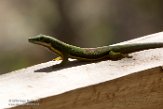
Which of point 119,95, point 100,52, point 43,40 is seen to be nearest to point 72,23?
point 43,40

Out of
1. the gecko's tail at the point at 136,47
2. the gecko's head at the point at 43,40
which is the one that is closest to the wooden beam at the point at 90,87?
the gecko's tail at the point at 136,47

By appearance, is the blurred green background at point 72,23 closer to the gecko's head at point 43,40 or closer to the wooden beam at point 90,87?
the gecko's head at point 43,40

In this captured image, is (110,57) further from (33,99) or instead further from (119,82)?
(33,99)

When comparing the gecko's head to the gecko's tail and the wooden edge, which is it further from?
the wooden edge

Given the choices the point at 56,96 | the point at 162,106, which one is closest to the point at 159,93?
the point at 162,106

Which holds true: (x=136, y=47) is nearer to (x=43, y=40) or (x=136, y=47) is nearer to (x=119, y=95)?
(x=119, y=95)

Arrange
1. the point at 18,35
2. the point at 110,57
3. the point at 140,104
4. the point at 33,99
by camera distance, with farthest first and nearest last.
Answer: the point at 18,35 → the point at 110,57 → the point at 140,104 → the point at 33,99

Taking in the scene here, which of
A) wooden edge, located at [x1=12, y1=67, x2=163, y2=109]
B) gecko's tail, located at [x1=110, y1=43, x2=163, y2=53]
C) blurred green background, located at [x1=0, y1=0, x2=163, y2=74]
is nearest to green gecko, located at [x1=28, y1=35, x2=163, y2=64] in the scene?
gecko's tail, located at [x1=110, y1=43, x2=163, y2=53]
